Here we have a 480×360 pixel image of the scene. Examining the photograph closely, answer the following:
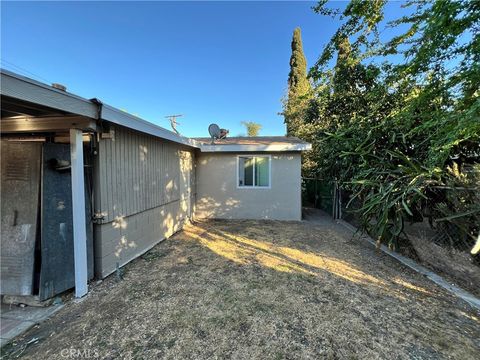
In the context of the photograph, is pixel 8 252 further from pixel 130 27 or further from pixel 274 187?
pixel 130 27

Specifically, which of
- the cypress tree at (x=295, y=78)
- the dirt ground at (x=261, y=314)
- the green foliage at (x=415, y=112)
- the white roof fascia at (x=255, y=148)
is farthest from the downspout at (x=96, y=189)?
the cypress tree at (x=295, y=78)

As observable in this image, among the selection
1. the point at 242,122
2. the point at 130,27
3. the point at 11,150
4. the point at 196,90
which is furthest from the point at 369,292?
the point at 242,122

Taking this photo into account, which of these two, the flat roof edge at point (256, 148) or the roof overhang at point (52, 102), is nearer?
the roof overhang at point (52, 102)

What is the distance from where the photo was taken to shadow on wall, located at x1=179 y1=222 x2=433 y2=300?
3578 millimetres

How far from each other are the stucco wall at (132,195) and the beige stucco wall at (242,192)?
1851mm

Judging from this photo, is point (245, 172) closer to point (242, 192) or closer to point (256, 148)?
point (242, 192)

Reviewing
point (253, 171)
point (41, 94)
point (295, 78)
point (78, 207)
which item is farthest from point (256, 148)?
point (295, 78)

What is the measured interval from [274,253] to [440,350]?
2.93 m

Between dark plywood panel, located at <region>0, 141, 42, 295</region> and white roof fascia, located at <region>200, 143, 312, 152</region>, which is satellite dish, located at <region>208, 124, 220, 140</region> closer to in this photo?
white roof fascia, located at <region>200, 143, 312, 152</region>

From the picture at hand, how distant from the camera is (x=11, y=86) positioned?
6.40 feet

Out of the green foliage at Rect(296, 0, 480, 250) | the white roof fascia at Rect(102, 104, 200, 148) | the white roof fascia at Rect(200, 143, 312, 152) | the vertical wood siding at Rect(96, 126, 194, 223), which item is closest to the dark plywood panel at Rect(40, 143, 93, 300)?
the vertical wood siding at Rect(96, 126, 194, 223)

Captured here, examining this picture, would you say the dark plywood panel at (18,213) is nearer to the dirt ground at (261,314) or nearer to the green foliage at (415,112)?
the dirt ground at (261,314)

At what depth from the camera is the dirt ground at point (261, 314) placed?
85.3 inches

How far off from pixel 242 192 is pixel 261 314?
573 centimetres
